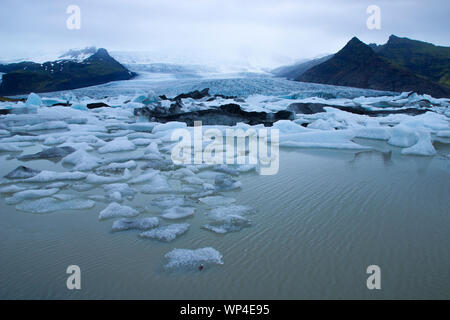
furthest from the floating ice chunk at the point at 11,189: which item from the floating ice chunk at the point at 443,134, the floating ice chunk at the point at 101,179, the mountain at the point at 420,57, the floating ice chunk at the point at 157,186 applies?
the mountain at the point at 420,57

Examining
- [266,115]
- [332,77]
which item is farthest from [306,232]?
[332,77]

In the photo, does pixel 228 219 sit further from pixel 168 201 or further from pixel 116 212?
pixel 116 212

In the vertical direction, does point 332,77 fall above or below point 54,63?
below

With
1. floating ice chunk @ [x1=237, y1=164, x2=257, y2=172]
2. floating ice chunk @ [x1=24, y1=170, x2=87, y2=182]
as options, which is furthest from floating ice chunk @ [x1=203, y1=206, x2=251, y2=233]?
floating ice chunk @ [x1=24, y1=170, x2=87, y2=182]

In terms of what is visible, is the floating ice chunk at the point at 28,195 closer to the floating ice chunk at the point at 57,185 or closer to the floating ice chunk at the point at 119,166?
the floating ice chunk at the point at 57,185

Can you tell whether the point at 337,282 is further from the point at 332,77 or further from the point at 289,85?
the point at 332,77

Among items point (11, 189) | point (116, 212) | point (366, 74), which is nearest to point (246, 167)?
point (116, 212)

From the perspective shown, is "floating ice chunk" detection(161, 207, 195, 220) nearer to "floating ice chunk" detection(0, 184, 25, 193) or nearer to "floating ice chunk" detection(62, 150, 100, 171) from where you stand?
"floating ice chunk" detection(0, 184, 25, 193)
